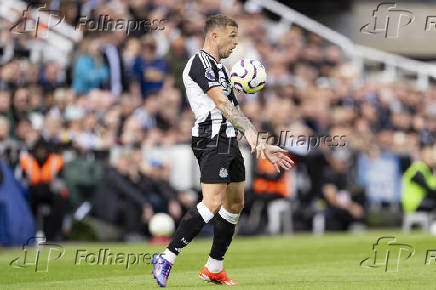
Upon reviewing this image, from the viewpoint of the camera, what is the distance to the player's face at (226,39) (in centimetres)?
931

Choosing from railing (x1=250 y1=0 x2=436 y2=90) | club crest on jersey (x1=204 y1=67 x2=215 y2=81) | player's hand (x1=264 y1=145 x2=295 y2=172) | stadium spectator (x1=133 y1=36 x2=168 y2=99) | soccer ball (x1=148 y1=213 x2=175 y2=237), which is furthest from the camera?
railing (x1=250 y1=0 x2=436 y2=90)

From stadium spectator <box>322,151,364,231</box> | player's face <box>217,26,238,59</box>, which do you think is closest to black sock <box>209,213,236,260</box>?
player's face <box>217,26,238,59</box>

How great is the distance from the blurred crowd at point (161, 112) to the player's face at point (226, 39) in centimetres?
801

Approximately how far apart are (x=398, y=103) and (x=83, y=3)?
892cm

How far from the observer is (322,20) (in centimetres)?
3059

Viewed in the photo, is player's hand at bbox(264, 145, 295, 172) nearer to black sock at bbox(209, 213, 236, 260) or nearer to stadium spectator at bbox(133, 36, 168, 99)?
black sock at bbox(209, 213, 236, 260)

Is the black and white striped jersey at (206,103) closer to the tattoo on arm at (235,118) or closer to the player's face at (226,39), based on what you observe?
the player's face at (226,39)

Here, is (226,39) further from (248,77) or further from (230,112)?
(230,112)

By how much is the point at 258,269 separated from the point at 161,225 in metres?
6.11

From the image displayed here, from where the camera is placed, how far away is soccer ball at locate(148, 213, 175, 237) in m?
17.1

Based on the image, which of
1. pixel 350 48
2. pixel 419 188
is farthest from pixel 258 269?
pixel 350 48

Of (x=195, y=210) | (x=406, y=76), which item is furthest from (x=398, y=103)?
(x=195, y=210)

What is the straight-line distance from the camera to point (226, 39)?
9.34 meters

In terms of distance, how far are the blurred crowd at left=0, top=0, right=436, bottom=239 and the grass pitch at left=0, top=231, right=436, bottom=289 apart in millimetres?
1807
